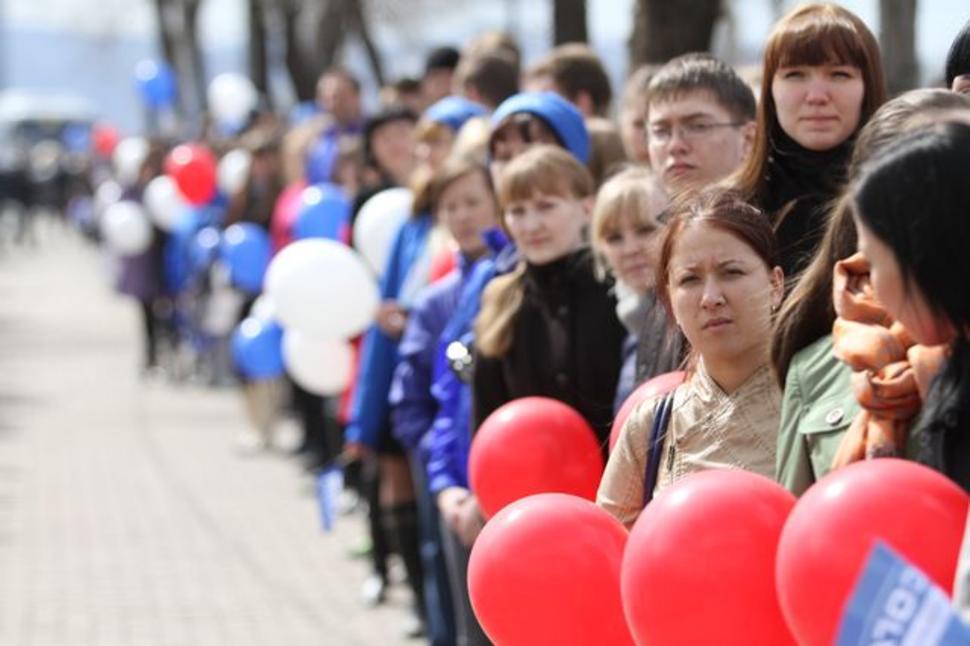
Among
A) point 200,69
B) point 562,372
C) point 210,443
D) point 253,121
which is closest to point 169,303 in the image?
point 253,121

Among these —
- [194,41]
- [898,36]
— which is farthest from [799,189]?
[194,41]

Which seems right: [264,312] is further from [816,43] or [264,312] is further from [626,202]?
[816,43]

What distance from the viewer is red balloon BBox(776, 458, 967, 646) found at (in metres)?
3.06

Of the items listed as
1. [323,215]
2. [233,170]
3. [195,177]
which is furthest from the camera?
[195,177]

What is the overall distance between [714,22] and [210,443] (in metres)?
6.13

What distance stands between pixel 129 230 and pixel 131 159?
14.2 feet

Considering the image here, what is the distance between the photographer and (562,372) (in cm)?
607

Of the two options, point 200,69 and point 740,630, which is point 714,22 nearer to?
point 740,630

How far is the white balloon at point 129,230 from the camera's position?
1994 cm

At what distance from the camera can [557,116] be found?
692 cm

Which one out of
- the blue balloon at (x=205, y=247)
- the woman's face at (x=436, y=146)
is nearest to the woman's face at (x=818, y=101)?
the woman's face at (x=436, y=146)

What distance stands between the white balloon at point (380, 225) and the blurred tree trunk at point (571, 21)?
160 inches

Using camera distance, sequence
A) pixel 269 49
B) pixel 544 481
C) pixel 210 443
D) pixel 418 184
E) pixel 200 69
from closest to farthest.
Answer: pixel 544 481 < pixel 418 184 < pixel 210 443 < pixel 269 49 < pixel 200 69

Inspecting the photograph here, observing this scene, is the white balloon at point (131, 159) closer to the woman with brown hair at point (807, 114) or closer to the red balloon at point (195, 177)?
the red balloon at point (195, 177)
